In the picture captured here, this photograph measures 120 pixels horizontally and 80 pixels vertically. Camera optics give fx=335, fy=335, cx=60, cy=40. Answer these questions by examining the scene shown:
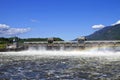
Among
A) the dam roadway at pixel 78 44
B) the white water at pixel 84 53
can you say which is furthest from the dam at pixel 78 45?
the white water at pixel 84 53

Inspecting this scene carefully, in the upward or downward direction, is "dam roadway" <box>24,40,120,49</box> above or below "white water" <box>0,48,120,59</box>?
above

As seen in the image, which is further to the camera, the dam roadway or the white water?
the dam roadway

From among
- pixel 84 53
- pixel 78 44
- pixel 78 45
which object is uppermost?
pixel 78 44

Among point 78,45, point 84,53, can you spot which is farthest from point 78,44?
point 84,53

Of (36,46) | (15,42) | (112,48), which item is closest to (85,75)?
(112,48)

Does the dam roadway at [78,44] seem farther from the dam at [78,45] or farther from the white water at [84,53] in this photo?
the white water at [84,53]

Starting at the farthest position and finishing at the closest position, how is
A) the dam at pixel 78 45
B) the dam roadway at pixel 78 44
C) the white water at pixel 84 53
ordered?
the dam at pixel 78 45
the dam roadway at pixel 78 44
the white water at pixel 84 53

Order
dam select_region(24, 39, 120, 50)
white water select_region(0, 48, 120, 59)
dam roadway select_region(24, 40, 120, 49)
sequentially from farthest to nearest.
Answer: dam select_region(24, 39, 120, 50)
dam roadway select_region(24, 40, 120, 49)
white water select_region(0, 48, 120, 59)

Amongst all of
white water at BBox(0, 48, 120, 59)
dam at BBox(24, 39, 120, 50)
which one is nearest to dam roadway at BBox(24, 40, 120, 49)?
dam at BBox(24, 39, 120, 50)

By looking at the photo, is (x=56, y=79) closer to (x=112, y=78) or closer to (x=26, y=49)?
(x=112, y=78)

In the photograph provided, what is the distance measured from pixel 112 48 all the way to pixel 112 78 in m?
89.0

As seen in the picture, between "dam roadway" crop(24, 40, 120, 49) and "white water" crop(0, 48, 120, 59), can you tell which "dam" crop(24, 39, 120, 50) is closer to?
"dam roadway" crop(24, 40, 120, 49)

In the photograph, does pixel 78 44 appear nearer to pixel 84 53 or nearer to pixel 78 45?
pixel 78 45

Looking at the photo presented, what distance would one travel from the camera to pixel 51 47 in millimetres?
136500
